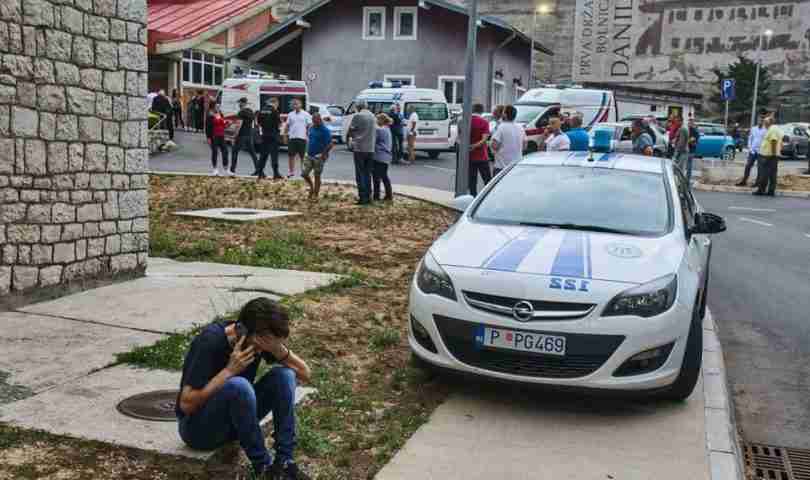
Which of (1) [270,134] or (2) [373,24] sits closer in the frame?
Answer: (1) [270,134]

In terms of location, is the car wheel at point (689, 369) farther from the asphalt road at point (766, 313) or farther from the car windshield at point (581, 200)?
the car windshield at point (581, 200)

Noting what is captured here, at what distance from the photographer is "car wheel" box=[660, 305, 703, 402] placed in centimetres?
539

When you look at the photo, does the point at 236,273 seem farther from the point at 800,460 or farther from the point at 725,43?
the point at 725,43

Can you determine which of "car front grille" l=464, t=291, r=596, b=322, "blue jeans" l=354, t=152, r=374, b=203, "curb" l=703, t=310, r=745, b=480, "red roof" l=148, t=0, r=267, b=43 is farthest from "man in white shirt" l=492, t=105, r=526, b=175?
"red roof" l=148, t=0, r=267, b=43

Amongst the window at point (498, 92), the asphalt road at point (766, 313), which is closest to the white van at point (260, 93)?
the asphalt road at point (766, 313)

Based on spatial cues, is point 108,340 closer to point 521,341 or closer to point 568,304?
point 521,341

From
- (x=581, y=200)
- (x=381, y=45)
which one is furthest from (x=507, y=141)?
(x=381, y=45)

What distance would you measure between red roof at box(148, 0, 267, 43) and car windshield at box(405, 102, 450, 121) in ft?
49.6

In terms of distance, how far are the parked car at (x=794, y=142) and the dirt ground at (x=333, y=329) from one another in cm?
3049

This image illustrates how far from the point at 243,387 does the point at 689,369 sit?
2873mm

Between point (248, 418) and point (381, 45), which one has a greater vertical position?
point (381, 45)

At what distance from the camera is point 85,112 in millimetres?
7992

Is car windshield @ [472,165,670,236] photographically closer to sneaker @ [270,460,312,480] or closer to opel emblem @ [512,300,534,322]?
opel emblem @ [512,300,534,322]

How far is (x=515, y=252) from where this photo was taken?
562 centimetres
